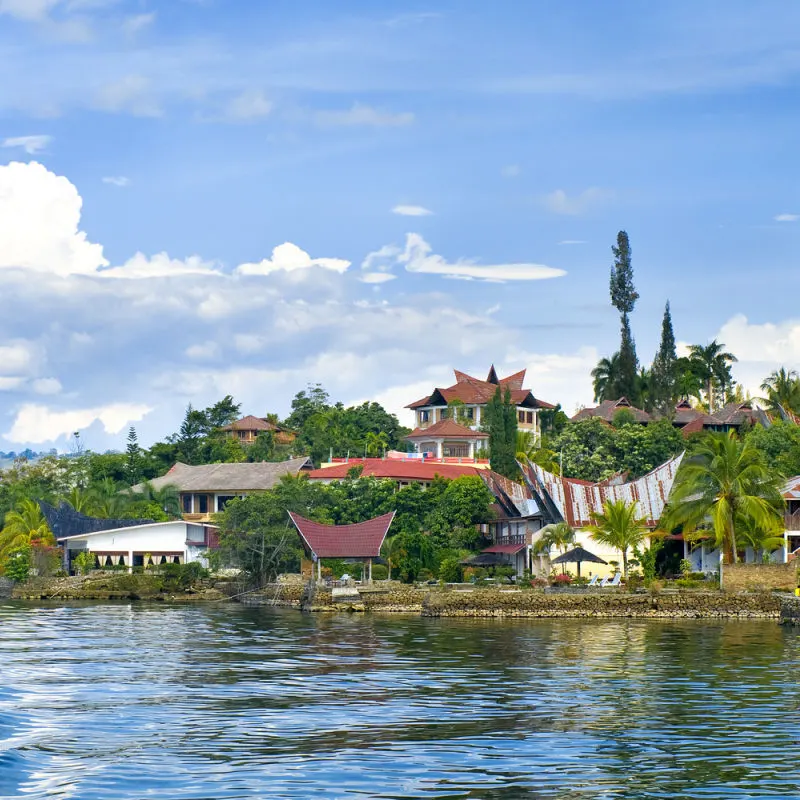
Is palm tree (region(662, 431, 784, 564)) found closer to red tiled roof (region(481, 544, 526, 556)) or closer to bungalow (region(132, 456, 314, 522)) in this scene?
red tiled roof (region(481, 544, 526, 556))

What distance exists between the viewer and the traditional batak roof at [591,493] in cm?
7431

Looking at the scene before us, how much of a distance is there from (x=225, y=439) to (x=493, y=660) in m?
89.0

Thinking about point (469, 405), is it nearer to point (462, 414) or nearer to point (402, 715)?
point (462, 414)

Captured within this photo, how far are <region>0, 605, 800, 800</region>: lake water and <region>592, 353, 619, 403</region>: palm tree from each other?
80090 mm

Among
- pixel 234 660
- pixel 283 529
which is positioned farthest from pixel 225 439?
pixel 234 660

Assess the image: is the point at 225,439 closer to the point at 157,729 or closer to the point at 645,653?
the point at 645,653

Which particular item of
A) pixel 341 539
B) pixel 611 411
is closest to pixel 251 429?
pixel 611 411

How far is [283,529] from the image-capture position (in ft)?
259

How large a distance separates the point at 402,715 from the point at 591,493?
149 ft

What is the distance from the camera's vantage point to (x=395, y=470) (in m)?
97.6

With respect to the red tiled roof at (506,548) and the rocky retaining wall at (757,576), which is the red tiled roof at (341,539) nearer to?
the red tiled roof at (506,548)

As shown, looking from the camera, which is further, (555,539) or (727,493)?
(555,539)

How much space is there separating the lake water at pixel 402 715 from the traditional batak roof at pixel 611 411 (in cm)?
6349

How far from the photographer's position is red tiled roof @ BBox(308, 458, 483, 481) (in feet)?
317
